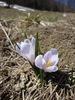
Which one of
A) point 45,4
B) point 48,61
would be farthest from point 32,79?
point 45,4

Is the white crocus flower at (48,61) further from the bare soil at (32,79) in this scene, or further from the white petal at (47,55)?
the bare soil at (32,79)

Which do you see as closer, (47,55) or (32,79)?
(47,55)

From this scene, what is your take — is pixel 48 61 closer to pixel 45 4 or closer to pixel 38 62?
pixel 38 62

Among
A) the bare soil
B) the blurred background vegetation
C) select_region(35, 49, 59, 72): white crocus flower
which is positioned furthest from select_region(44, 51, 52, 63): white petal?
the blurred background vegetation

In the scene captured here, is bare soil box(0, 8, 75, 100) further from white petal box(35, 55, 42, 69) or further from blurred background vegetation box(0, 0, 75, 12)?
blurred background vegetation box(0, 0, 75, 12)

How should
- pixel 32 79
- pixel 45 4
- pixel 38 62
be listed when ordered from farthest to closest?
pixel 45 4
pixel 32 79
pixel 38 62

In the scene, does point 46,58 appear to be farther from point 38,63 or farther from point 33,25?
point 33,25

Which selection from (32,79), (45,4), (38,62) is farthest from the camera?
(45,4)

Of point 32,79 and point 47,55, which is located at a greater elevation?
point 47,55

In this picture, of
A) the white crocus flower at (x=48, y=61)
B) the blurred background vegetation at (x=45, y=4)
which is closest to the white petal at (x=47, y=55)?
the white crocus flower at (x=48, y=61)
